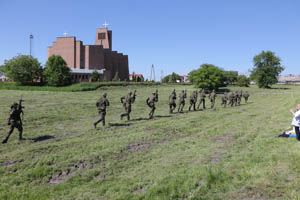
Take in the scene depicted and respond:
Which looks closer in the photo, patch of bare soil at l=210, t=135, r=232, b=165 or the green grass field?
the green grass field

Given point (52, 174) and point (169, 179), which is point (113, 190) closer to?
point (169, 179)

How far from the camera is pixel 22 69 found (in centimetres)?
5900

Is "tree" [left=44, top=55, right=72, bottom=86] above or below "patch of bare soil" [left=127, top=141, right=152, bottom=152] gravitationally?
above

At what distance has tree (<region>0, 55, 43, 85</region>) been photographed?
5891 centimetres

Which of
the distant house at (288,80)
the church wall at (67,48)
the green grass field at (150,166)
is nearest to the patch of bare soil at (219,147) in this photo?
the green grass field at (150,166)

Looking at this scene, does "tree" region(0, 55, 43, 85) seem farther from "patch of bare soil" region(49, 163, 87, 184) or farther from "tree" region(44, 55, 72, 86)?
"patch of bare soil" region(49, 163, 87, 184)

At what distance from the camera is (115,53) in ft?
329

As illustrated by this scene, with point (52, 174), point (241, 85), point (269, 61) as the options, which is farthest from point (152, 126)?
point (269, 61)

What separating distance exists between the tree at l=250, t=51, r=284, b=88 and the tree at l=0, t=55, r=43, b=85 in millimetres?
66475

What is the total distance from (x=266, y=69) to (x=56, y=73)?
65.6m

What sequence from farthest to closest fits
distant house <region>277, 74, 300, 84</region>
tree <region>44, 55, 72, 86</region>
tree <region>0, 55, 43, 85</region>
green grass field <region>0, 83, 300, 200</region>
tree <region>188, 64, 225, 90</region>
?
distant house <region>277, 74, 300, 84</region> → tree <region>0, 55, 43, 85</region> → tree <region>188, 64, 225, 90</region> → tree <region>44, 55, 72, 86</region> → green grass field <region>0, 83, 300, 200</region>

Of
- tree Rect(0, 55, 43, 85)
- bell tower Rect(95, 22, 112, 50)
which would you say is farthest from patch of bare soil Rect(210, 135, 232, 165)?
bell tower Rect(95, 22, 112, 50)

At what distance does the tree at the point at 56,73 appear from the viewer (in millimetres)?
56906

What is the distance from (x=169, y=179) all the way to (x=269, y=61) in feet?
306
